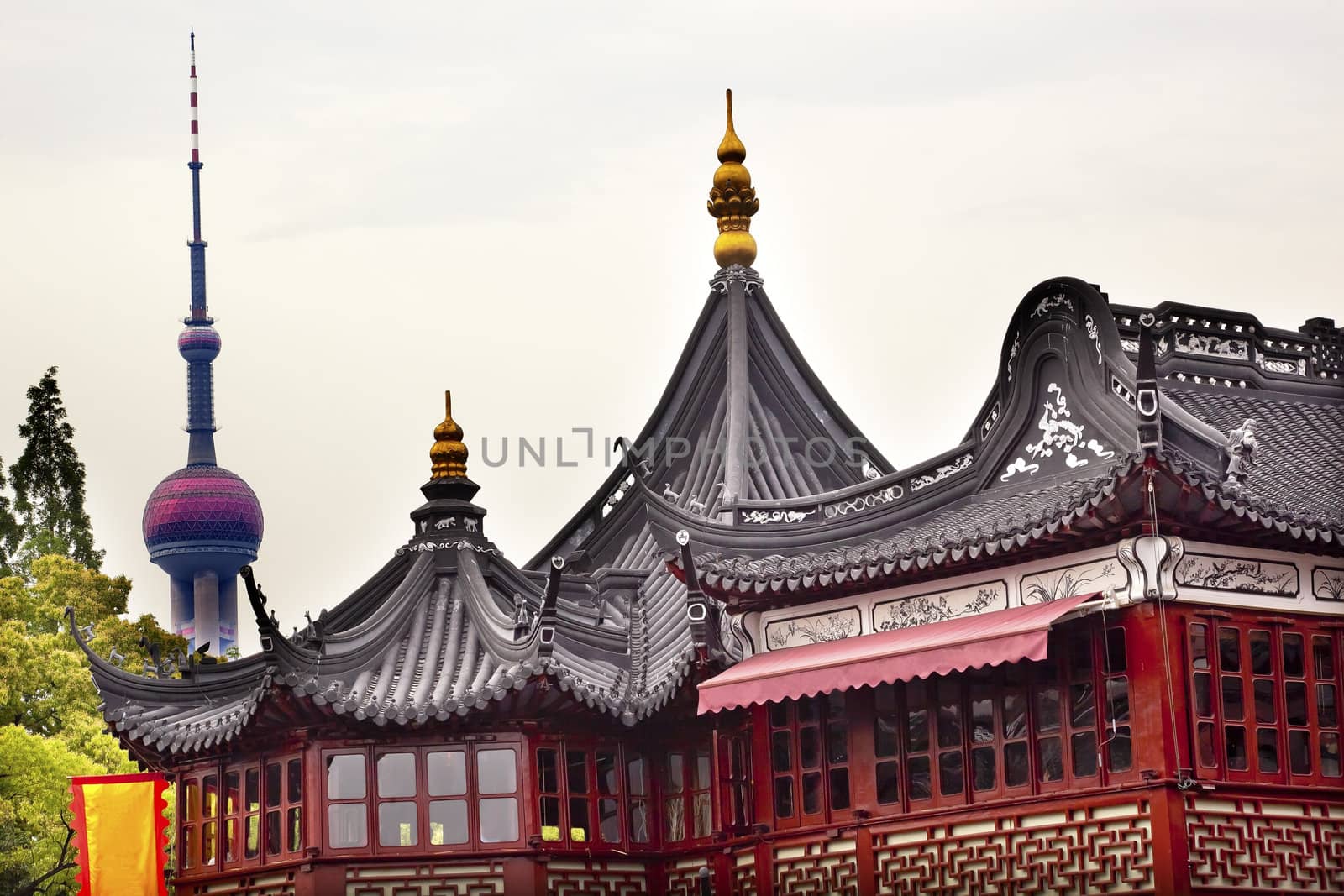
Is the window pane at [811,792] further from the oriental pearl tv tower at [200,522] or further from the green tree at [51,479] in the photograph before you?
the oriental pearl tv tower at [200,522]

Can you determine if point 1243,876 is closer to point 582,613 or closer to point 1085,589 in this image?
point 1085,589

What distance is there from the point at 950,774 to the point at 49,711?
2191 cm

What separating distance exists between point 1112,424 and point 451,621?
8.33 m

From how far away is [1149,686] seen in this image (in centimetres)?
1997

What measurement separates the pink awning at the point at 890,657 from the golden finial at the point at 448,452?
5.81m

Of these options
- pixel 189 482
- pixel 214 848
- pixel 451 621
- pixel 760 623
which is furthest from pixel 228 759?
pixel 189 482

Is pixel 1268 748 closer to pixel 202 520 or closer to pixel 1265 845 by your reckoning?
pixel 1265 845

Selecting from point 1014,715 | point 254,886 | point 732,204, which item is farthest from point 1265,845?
point 732,204

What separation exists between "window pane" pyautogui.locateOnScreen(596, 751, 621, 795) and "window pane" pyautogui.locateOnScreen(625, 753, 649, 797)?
12cm

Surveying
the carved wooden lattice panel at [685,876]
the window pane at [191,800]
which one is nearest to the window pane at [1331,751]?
the carved wooden lattice panel at [685,876]

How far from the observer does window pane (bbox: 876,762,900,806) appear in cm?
2203

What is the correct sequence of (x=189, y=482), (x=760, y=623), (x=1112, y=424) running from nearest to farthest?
1. (x=1112, y=424)
2. (x=760, y=623)
3. (x=189, y=482)

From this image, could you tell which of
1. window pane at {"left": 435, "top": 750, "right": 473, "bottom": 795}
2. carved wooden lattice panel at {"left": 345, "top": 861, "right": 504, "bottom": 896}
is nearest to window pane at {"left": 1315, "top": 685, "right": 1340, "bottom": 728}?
carved wooden lattice panel at {"left": 345, "top": 861, "right": 504, "bottom": 896}

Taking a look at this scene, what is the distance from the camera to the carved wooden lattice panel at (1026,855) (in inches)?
785
